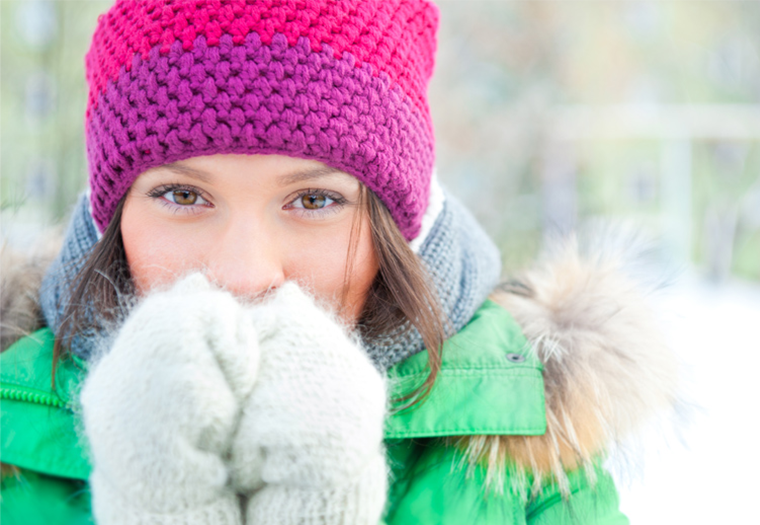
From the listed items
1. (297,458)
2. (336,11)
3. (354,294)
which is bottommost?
(297,458)

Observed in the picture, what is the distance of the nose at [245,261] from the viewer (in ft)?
3.35

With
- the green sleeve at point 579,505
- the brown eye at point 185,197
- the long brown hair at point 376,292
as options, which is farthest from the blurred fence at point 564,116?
the green sleeve at point 579,505

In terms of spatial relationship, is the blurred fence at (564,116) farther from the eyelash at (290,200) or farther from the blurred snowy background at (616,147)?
the eyelash at (290,200)

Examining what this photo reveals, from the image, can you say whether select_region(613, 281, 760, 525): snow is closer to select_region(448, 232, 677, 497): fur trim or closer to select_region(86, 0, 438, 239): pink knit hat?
select_region(448, 232, 677, 497): fur trim

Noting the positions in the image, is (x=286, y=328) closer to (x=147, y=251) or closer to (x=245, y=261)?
(x=245, y=261)

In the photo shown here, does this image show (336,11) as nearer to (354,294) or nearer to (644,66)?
(354,294)

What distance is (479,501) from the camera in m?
1.10

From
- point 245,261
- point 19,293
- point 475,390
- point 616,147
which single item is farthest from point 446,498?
point 616,147

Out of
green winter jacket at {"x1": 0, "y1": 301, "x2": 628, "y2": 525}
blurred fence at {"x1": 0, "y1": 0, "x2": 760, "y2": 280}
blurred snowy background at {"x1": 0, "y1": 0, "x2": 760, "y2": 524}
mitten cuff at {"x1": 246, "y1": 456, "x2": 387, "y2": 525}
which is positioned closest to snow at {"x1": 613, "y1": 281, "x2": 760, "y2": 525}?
blurred snowy background at {"x1": 0, "y1": 0, "x2": 760, "y2": 524}

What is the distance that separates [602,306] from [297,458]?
0.87 m

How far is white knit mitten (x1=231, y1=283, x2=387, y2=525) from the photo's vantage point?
31.9 inches

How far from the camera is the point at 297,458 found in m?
0.81

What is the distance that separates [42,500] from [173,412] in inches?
22.9

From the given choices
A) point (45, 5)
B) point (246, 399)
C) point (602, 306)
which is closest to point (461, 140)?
point (45, 5)
